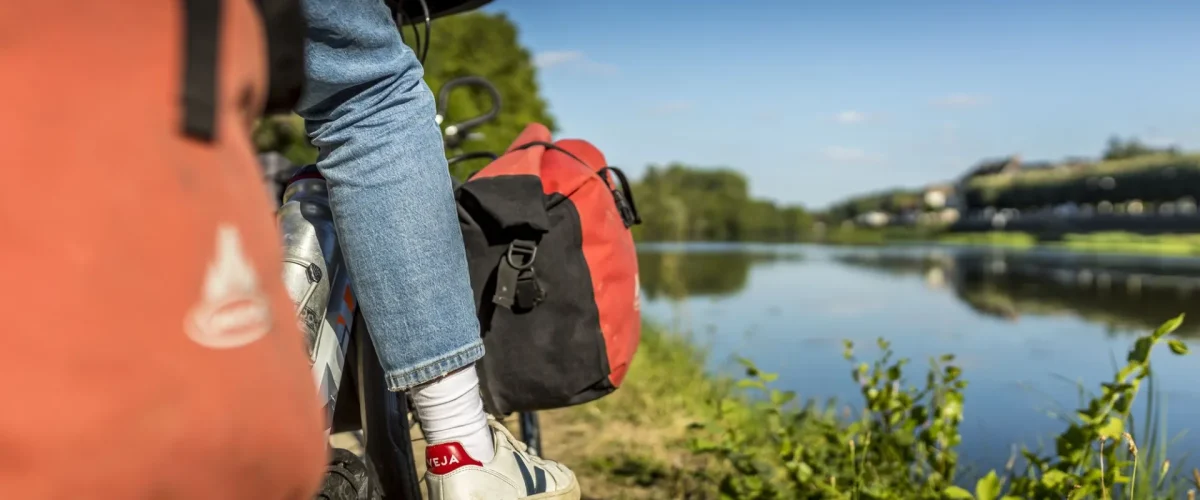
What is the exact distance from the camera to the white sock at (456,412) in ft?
4.65

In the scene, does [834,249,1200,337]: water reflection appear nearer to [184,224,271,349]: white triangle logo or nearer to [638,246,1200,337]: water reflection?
[638,246,1200,337]: water reflection

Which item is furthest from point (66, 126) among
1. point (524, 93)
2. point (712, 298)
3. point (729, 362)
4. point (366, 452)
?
point (524, 93)

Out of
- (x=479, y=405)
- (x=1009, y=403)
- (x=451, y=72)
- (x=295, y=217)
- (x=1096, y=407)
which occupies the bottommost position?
(x=1009, y=403)

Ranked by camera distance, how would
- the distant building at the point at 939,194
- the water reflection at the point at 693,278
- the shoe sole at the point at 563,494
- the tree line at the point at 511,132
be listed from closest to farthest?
the shoe sole at the point at 563,494 < the water reflection at the point at 693,278 < the tree line at the point at 511,132 < the distant building at the point at 939,194

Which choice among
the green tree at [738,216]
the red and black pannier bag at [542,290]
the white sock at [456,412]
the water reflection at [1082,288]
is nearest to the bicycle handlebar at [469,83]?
the red and black pannier bag at [542,290]

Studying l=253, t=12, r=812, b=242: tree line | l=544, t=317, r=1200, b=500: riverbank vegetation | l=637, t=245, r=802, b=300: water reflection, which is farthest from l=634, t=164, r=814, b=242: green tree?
l=544, t=317, r=1200, b=500: riverbank vegetation

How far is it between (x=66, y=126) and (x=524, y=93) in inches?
875

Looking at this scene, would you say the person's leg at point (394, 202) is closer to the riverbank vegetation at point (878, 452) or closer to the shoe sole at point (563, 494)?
the shoe sole at point (563, 494)

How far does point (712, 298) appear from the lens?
38.7 ft

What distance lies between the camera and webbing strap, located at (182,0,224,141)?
65 centimetres

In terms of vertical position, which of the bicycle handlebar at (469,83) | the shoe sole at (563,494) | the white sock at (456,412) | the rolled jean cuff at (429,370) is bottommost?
the shoe sole at (563,494)

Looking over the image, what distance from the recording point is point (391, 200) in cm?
131

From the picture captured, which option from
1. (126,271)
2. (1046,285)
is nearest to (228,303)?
(126,271)

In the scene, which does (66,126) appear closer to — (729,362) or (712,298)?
(729,362)
